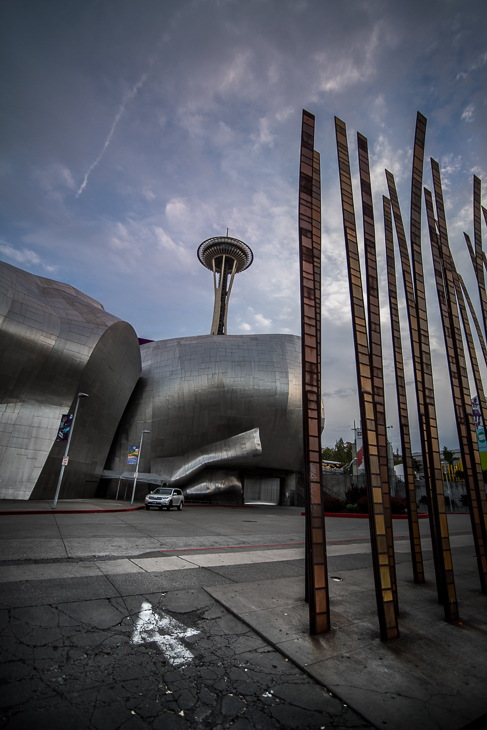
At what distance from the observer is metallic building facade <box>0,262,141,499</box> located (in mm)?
22672

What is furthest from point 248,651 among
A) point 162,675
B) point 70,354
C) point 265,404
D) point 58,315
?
point 265,404

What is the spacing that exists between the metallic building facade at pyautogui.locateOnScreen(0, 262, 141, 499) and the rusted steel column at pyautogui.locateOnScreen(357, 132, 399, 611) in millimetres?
22964

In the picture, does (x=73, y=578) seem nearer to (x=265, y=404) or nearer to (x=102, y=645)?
(x=102, y=645)

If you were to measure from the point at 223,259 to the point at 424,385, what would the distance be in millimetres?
63814

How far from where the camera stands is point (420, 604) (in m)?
6.06

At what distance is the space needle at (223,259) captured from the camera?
216 feet

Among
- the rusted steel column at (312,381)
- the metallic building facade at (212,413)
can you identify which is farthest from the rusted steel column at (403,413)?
the metallic building facade at (212,413)

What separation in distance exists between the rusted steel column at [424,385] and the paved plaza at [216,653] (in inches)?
23.7

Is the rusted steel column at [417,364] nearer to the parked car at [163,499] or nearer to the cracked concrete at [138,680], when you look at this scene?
the cracked concrete at [138,680]

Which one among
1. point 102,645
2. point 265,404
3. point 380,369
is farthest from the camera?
point 265,404

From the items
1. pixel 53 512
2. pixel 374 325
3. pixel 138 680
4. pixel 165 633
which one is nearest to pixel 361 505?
pixel 53 512

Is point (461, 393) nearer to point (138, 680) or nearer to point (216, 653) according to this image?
point (216, 653)

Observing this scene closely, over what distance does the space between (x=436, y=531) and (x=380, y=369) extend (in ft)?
9.36

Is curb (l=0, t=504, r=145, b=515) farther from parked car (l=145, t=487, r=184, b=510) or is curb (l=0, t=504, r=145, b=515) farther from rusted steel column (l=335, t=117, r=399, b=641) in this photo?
rusted steel column (l=335, t=117, r=399, b=641)
